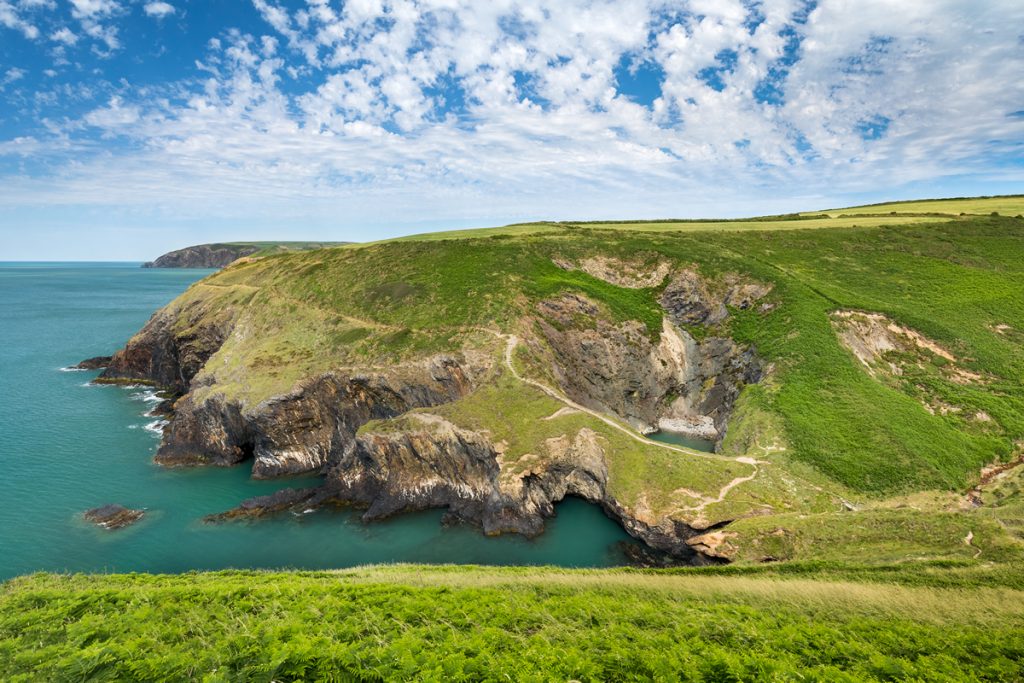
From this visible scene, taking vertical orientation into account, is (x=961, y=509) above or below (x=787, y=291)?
below

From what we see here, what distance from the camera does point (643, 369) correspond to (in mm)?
60625

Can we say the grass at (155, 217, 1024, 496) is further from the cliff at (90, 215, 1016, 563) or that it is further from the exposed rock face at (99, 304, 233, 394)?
the exposed rock face at (99, 304, 233, 394)

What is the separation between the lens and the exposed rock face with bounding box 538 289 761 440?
5756 centimetres

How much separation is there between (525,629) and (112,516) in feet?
134

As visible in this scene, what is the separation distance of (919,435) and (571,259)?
47.2 metres

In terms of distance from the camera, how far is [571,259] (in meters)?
73.8

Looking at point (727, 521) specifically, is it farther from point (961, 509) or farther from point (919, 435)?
point (919, 435)

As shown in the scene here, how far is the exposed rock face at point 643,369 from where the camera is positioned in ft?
189

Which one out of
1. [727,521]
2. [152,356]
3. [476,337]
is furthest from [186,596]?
[152,356]

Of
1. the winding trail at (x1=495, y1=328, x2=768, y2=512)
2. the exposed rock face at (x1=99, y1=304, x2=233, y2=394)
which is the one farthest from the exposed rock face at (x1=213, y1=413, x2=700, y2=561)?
the exposed rock face at (x1=99, y1=304, x2=233, y2=394)

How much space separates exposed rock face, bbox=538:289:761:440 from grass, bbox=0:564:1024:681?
34.5 metres

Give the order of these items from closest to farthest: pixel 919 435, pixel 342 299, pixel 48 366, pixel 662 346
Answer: pixel 919 435
pixel 662 346
pixel 342 299
pixel 48 366

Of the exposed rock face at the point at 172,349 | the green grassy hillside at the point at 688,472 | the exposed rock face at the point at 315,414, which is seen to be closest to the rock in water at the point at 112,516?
the exposed rock face at the point at 315,414

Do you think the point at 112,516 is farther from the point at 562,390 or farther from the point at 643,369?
the point at 643,369
